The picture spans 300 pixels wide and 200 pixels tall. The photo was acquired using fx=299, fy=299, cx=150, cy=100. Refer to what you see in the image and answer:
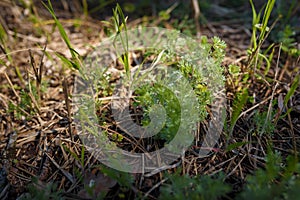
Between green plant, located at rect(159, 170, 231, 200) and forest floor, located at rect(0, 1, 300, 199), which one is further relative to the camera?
forest floor, located at rect(0, 1, 300, 199)

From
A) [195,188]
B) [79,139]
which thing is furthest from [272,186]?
[79,139]

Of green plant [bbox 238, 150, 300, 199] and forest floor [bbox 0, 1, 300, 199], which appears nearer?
green plant [bbox 238, 150, 300, 199]

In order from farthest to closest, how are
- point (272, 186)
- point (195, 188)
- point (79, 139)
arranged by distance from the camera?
point (79, 139)
point (195, 188)
point (272, 186)

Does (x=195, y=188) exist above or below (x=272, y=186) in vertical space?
below

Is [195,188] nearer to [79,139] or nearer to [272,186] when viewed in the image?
[272,186]

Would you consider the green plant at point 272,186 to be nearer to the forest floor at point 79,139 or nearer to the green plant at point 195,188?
the green plant at point 195,188

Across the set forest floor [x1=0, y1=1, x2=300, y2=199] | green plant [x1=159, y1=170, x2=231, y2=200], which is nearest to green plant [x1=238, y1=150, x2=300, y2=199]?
green plant [x1=159, y1=170, x2=231, y2=200]

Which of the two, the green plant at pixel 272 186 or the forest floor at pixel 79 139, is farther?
the forest floor at pixel 79 139

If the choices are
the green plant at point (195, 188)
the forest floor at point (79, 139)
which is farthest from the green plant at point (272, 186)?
the forest floor at point (79, 139)

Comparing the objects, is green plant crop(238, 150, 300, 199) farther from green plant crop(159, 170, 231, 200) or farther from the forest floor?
the forest floor
